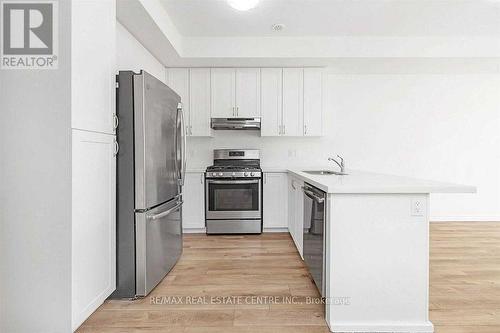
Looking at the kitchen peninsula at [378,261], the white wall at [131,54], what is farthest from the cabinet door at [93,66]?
the kitchen peninsula at [378,261]

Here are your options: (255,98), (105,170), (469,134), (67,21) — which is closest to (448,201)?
(469,134)

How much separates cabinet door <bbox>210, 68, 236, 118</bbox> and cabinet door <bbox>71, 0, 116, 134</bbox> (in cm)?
229

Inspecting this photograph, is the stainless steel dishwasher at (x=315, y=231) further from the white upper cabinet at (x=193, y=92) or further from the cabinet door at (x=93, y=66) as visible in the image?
the white upper cabinet at (x=193, y=92)

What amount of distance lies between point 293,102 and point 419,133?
2118 mm

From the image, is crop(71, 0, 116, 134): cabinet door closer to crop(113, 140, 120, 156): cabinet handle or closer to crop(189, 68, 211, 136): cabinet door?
crop(113, 140, 120, 156): cabinet handle

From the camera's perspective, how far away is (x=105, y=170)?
2.24 meters

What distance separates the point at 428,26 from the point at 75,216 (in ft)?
13.5

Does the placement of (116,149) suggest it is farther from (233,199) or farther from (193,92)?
(193,92)

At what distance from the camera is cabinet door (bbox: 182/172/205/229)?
4500mm

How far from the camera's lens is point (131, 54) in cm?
343

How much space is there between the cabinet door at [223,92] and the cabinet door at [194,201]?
0.96 meters

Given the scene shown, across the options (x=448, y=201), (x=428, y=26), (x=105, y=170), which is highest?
(x=428, y=26)

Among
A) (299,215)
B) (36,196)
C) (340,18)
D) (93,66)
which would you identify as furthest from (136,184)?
(340,18)

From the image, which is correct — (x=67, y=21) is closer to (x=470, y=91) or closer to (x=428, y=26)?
(x=428, y=26)
